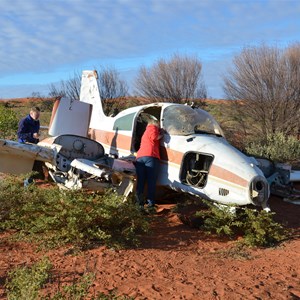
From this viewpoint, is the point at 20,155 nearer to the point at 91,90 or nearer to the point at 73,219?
the point at 73,219

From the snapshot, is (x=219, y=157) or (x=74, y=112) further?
(x=74, y=112)

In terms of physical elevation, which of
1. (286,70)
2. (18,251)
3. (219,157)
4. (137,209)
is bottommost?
(18,251)

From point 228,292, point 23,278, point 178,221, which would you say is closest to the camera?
point 23,278

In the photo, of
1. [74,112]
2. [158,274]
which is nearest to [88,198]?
[158,274]

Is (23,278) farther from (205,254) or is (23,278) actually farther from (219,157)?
(219,157)

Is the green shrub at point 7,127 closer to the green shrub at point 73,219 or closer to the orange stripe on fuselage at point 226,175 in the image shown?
the green shrub at point 73,219

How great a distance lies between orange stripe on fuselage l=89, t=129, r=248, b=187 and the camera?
22.9ft

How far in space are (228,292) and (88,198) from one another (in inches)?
110

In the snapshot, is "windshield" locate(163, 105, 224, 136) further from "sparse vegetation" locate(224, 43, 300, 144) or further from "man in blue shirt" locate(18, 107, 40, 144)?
"sparse vegetation" locate(224, 43, 300, 144)

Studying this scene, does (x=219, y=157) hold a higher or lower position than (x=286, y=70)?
lower

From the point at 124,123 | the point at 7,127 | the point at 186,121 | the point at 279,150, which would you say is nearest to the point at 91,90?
the point at 124,123

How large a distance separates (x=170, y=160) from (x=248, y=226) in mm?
2015

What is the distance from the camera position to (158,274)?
5.17 metres

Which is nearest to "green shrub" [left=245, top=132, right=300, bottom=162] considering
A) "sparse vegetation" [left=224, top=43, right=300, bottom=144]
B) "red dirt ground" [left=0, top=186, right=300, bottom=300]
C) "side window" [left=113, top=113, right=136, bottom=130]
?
"sparse vegetation" [left=224, top=43, right=300, bottom=144]
